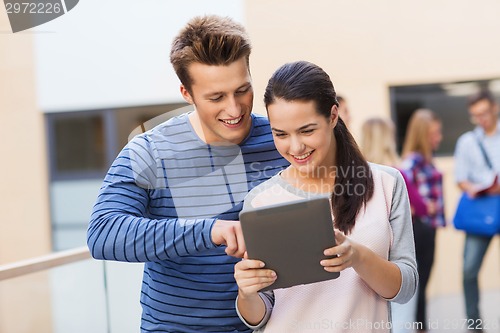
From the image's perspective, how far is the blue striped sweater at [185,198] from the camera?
4.55 feet

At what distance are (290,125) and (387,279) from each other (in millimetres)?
311

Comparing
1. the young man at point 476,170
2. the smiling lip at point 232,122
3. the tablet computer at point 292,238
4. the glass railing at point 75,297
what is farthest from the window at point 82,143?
→ the tablet computer at point 292,238

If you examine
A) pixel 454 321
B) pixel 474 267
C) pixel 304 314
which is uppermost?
pixel 304 314

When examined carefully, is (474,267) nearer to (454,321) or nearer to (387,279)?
(454,321)

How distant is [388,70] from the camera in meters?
4.64

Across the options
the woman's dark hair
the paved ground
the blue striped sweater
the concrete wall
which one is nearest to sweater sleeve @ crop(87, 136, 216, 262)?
the blue striped sweater

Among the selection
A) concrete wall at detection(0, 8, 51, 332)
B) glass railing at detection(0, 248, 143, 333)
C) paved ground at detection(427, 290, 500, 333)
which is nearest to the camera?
glass railing at detection(0, 248, 143, 333)

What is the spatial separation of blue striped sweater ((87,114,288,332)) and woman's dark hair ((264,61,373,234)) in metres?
0.16

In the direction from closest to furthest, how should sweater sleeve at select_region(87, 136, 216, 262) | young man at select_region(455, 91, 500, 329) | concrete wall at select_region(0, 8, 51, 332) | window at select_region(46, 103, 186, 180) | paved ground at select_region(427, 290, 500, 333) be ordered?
1. sweater sleeve at select_region(87, 136, 216, 262)
2. young man at select_region(455, 91, 500, 329)
3. paved ground at select_region(427, 290, 500, 333)
4. concrete wall at select_region(0, 8, 51, 332)
5. window at select_region(46, 103, 186, 180)

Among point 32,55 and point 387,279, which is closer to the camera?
point 387,279

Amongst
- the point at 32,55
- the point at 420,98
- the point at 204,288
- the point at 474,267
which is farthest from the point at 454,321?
the point at 32,55

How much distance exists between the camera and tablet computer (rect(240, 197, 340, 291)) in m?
1.15

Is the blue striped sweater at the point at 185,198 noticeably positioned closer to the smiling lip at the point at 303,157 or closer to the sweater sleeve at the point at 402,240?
the smiling lip at the point at 303,157

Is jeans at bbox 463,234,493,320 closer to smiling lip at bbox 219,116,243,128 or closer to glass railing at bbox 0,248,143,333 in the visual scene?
glass railing at bbox 0,248,143,333
